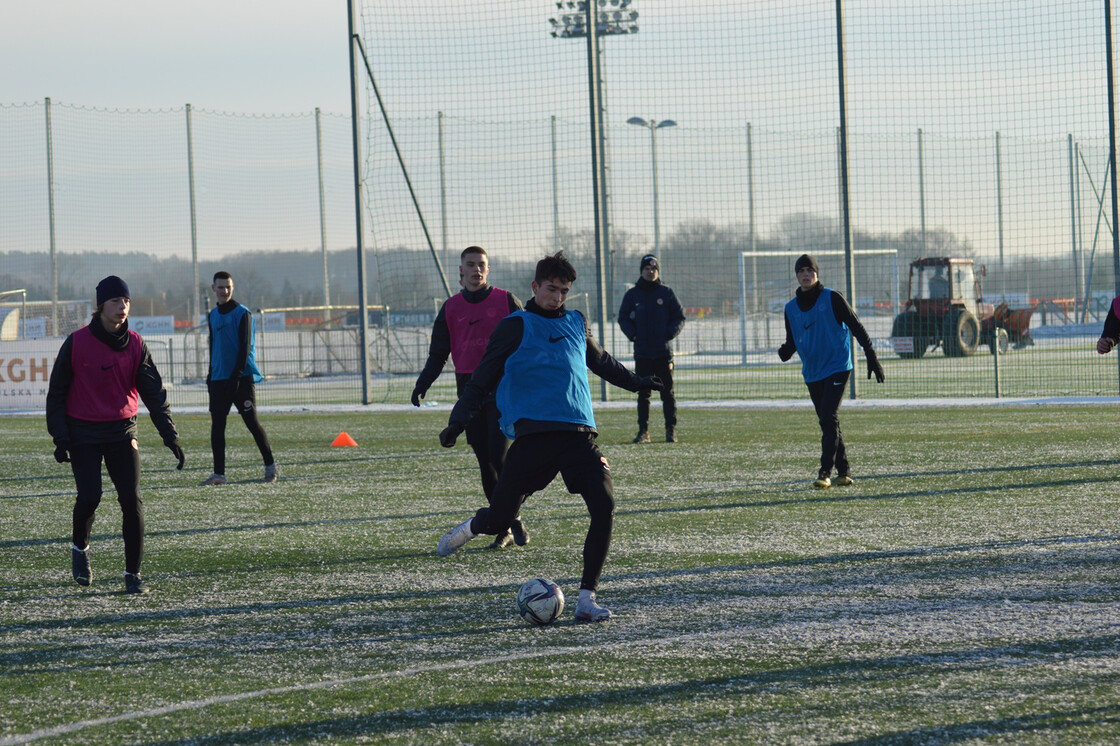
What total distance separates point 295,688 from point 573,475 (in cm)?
181

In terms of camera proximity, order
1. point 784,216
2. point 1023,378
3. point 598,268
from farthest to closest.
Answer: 1. point 1023,378
2. point 784,216
3. point 598,268

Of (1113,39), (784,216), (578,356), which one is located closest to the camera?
(578,356)

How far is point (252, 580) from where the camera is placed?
746 cm

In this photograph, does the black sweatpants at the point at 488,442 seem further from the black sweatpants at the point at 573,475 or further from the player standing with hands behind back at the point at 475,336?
the black sweatpants at the point at 573,475

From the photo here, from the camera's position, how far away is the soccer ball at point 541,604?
608 cm

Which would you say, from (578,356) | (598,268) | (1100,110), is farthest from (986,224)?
(578,356)

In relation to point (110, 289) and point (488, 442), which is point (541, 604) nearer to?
point (488, 442)

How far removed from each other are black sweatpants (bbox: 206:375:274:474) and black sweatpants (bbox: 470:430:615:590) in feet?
20.6

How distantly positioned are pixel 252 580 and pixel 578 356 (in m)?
2.45

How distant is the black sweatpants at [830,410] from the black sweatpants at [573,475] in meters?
4.77

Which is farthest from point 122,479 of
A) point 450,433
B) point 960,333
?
point 960,333

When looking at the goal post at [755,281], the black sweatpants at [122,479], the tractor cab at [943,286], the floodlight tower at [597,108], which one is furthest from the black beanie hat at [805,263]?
the tractor cab at [943,286]

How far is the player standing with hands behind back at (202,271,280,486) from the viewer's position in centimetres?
1199

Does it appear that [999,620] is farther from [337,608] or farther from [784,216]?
[784,216]
